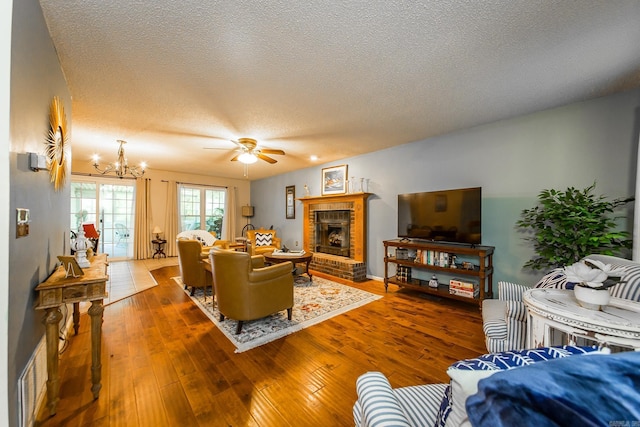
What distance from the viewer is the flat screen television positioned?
10.4ft

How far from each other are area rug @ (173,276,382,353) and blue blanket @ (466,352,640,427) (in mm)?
2206

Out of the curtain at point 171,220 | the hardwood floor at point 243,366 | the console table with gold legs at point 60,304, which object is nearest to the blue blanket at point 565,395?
the hardwood floor at point 243,366

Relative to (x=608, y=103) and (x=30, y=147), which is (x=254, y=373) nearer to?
(x=30, y=147)

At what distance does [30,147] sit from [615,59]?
4.11 metres

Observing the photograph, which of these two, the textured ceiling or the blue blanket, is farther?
the textured ceiling

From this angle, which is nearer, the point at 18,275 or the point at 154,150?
the point at 18,275

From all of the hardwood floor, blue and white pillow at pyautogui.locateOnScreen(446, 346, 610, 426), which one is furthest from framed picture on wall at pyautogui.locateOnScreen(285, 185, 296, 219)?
blue and white pillow at pyautogui.locateOnScreen(446, 346, 610, 426)

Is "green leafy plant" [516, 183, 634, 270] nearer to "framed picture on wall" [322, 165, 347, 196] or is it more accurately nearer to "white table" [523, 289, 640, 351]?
"white table" [523, 289, 640, 351]

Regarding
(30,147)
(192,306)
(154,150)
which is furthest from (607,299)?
(154,150)

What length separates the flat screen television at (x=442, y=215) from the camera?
3.17m

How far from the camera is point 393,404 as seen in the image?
0.88 m

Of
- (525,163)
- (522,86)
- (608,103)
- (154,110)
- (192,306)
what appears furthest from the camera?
(192,306)

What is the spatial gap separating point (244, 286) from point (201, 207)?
5.66 meters

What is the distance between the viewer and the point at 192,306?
3.22 m
